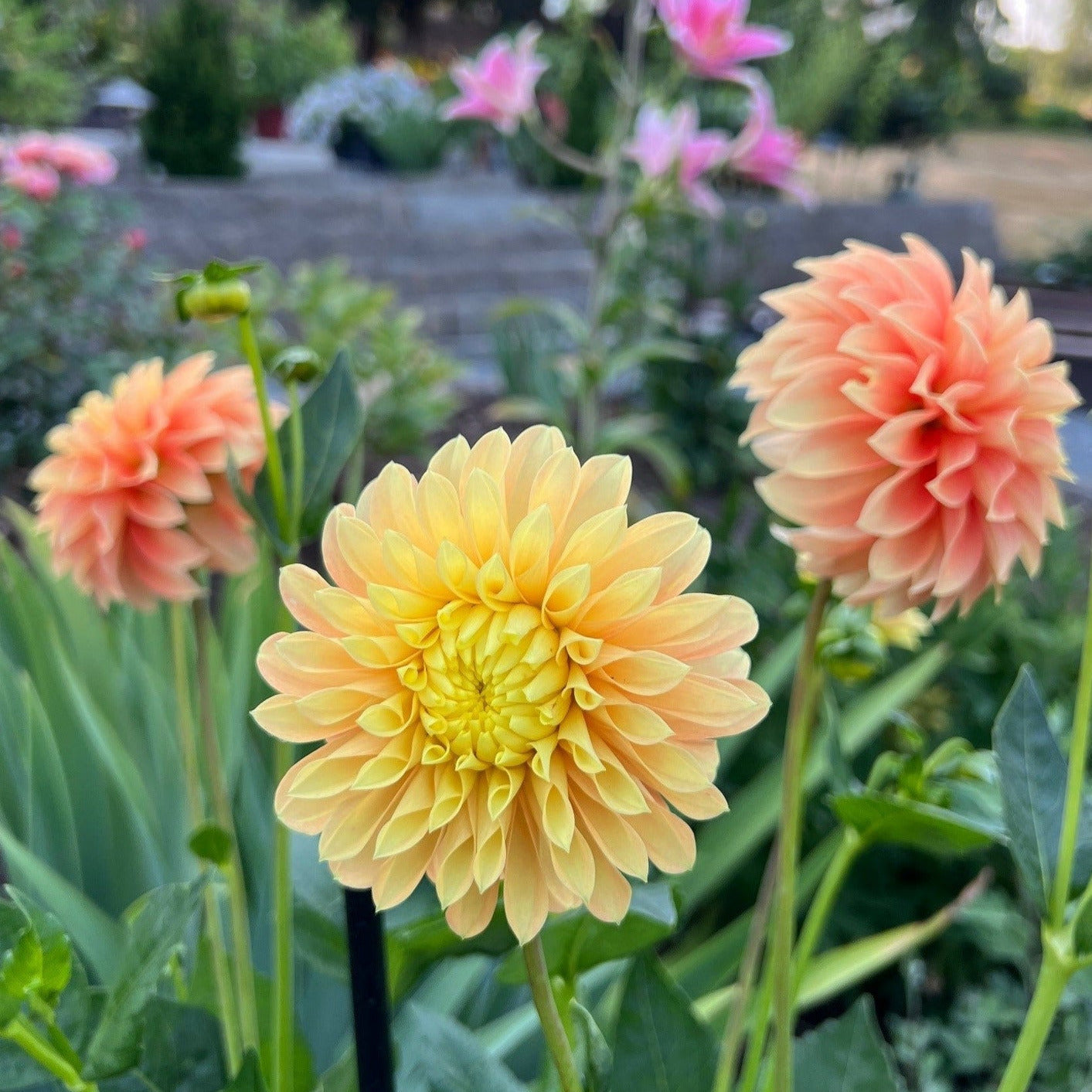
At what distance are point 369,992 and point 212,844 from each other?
0.09m

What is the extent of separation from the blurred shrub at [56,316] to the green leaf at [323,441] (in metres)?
1.47

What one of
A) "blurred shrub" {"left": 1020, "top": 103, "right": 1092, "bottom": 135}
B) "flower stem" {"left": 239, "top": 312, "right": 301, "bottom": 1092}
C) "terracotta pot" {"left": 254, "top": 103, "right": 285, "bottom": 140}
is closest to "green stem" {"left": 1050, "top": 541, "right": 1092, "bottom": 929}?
"flower stem" {"left": 239, "top": 312, "right": 301, "bottom": 1092}

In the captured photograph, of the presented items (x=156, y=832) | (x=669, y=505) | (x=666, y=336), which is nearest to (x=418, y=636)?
(x=156, y=832)

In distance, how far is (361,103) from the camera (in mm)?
4406

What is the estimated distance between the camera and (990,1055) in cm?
76

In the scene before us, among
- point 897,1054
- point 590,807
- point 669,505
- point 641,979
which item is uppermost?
point 590,807

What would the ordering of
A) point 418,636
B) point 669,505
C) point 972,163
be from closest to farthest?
point 418,636
point 669,505
point 972,163

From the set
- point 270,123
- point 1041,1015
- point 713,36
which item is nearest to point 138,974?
point 1041,1015

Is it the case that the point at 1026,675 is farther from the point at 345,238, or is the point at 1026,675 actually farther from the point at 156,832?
the point at 345,238

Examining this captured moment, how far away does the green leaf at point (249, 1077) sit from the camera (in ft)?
0.94

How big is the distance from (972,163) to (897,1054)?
6.76 m

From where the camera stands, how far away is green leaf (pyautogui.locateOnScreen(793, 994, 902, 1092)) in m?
0.36

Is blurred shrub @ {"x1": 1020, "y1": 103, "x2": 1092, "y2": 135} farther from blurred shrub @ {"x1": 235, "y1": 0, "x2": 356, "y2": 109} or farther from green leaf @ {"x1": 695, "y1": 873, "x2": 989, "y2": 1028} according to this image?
green leaf @ {"x1": 695, "y1": 873, "x2": 989, "y2": 1028}

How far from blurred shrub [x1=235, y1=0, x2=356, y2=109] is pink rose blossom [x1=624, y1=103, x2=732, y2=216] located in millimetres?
4434
